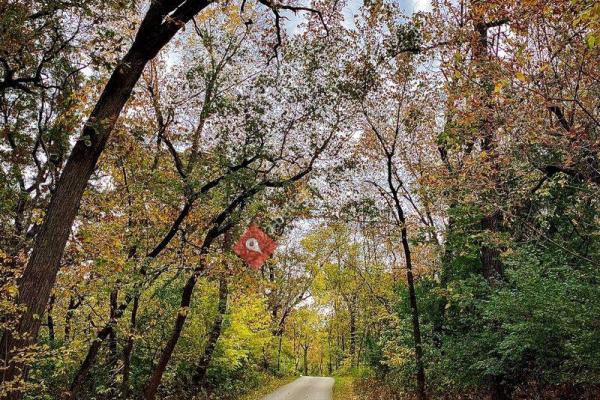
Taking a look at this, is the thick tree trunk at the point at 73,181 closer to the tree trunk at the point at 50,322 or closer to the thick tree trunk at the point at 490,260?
the tree trunk at the point at 50,322

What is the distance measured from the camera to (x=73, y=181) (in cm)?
473

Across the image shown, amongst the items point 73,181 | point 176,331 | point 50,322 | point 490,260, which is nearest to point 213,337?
point 176,331

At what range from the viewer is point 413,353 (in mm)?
11586

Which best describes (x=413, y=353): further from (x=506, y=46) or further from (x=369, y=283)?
(x=369, y=283)

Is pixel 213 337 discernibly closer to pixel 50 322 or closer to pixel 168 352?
pixel 168 352

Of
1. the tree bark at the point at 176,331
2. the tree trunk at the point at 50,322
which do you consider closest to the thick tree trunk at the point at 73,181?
the tree bark at the point at 176,331

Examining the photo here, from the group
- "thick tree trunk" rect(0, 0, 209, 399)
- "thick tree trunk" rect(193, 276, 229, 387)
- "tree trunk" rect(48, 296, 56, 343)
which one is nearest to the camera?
"thick tree trunk" rect(0, 0, 209, 399)

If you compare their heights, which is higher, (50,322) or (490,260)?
(490,260)

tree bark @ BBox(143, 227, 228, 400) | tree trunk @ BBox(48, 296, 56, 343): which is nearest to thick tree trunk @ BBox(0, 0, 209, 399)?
tree bark @ BBox(143, 227, 228, 400)

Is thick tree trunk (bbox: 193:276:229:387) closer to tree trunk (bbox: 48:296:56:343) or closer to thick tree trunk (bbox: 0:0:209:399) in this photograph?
tree trunk (bbox: 48:296:56:343)

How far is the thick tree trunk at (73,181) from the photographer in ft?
14.9

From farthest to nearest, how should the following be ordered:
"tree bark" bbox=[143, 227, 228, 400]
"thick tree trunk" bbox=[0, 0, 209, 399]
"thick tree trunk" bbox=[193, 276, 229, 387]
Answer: "thick tree trunk" bbox=[193, 276, 229, 387], "tree bark" bbox=[143, 227, 228, 400], "thick tree trunk" bbox=[0, 0, 209, 399]

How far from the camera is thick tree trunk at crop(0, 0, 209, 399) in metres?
4.54

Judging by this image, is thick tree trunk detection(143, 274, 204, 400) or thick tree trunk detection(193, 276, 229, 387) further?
thick tree trunk detection(193, 276, 229, 387)
